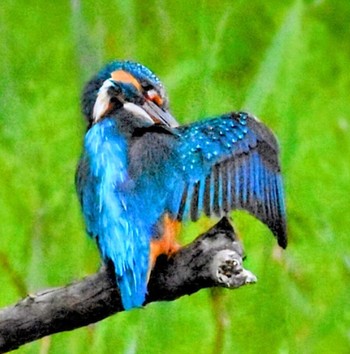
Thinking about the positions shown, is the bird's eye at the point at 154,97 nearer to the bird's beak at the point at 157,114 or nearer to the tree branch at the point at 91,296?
the bird's beak at the point at 157,114

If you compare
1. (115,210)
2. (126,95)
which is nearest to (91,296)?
(115,210)

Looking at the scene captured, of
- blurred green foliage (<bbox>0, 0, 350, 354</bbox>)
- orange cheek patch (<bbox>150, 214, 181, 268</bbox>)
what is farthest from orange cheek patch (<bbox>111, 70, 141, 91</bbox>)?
blurred green foliage (<bbox>0, 0, 350, 354</bbox>)

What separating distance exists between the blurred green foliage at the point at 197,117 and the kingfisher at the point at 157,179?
344 mm

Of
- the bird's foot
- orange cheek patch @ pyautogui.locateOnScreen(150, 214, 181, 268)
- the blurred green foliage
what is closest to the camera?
the bird's foot

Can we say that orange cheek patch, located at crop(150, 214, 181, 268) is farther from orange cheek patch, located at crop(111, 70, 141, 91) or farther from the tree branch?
orange cheek patch, located at crop(111, 70, 141, 91)

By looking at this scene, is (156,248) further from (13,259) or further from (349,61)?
(349,61)

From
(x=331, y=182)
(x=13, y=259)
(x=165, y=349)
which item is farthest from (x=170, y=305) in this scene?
(x=331, y=182)

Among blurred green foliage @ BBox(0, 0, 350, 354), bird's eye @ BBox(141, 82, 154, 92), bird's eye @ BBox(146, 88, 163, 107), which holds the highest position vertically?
bird's eye @ BBox(141, 82, 154, 92)

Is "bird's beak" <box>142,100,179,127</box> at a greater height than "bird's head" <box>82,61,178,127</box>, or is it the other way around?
"bird's head" <box>82,61,178,127</box>

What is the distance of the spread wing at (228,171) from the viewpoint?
888 millimetres

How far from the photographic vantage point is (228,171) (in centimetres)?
92

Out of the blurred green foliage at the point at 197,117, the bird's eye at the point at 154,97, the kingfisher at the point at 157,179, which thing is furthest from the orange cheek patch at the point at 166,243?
the blurred green foliage at the point at 197,117

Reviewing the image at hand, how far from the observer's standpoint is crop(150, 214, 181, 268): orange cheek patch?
90 cm

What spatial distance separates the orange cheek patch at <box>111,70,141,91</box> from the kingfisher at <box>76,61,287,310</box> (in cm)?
1
